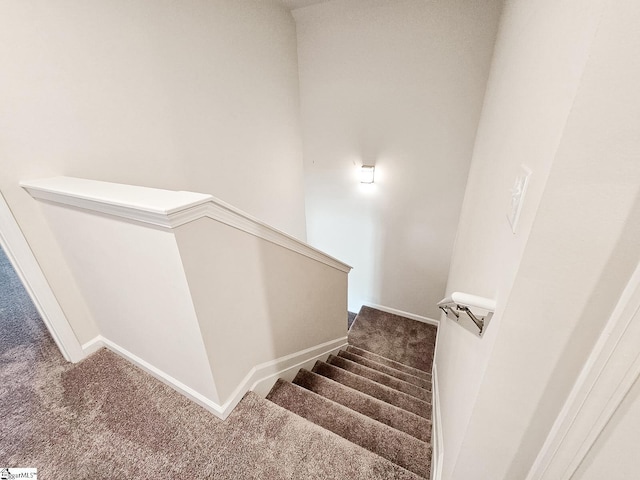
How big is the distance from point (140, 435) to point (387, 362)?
2.31 metres

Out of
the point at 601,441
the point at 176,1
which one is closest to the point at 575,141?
the point at 601,441

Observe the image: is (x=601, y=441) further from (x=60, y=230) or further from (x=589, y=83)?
(x=60, y=230)

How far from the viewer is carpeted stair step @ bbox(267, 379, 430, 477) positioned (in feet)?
4.12

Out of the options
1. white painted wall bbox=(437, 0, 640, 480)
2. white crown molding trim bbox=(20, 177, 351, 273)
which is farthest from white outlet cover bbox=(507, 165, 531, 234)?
white crown molding trim bbox=(20, 177, 351, 273)

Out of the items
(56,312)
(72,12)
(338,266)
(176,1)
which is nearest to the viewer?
(72,12)

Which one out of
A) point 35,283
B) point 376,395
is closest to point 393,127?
point 376,395

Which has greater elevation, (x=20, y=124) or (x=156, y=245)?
(x=20, y=124)

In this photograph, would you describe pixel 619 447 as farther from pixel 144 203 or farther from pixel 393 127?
pixel 393 127

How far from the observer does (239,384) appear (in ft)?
4.31

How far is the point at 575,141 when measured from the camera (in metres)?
0.46

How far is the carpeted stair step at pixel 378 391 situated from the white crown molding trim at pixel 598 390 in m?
1.22

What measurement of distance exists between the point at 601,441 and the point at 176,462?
1.41 m

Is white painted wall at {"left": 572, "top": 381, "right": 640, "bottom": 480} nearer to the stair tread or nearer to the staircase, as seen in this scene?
the stair tread

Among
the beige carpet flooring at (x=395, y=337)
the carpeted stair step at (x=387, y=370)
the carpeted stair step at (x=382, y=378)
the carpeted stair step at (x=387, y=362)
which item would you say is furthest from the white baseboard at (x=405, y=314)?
the carpeted stair step at (x=382, y=378)
